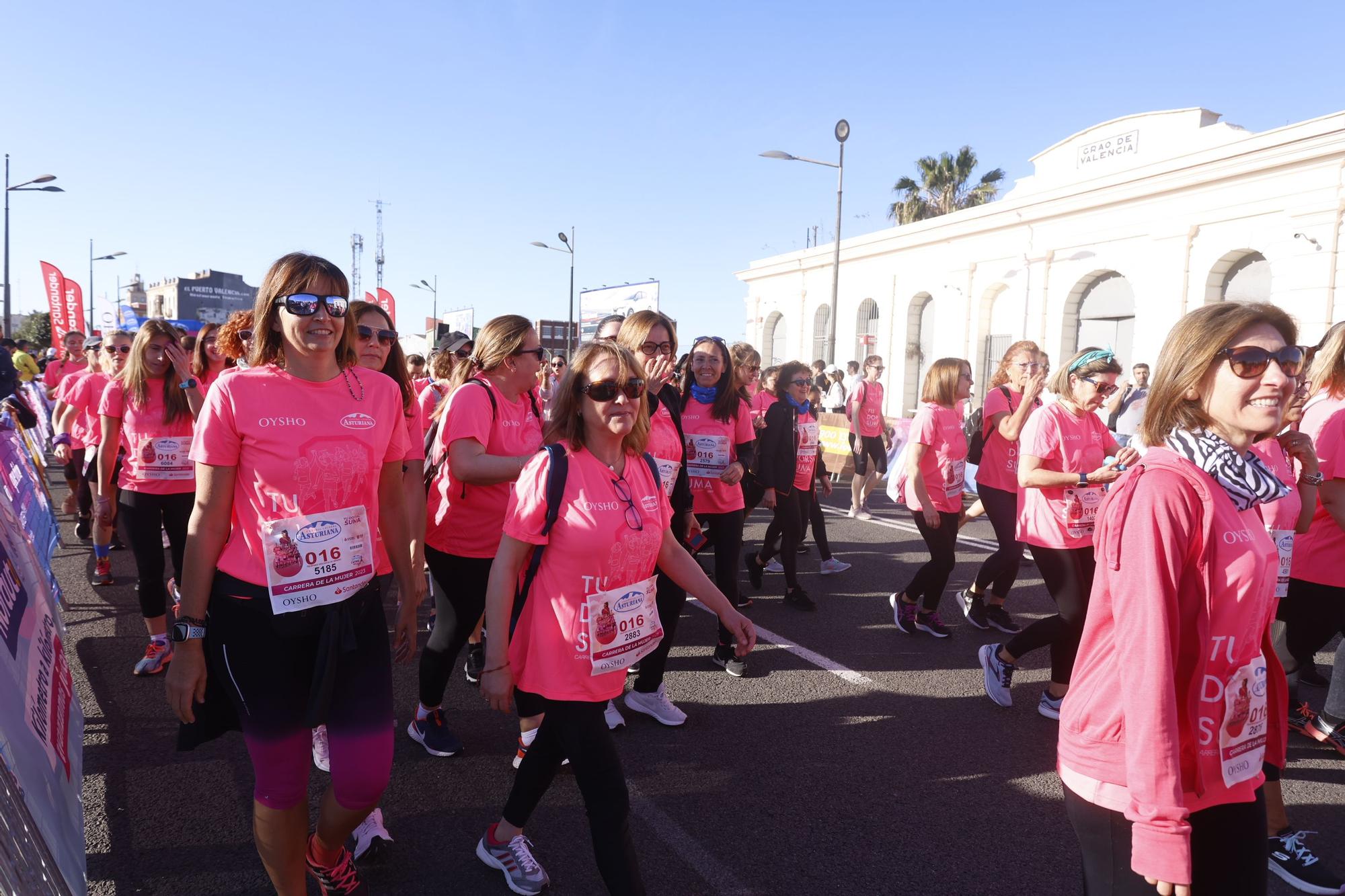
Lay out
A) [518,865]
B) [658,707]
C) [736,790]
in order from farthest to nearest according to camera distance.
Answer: [658,707] → [736,790] → [518,865]

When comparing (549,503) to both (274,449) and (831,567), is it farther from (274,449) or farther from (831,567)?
(831,567)

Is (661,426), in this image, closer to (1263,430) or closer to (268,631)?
(268,631)

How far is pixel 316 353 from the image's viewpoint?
8.01 ft

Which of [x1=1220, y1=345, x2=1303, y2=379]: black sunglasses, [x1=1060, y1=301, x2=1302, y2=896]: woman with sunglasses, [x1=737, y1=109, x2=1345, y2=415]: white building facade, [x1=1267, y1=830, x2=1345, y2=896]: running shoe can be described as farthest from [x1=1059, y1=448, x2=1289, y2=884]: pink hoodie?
[x1=737, y1=109, x2=1345, y2=415]: white building facade

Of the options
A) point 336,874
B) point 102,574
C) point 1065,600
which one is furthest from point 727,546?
point 102,574

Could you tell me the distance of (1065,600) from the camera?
428 cm

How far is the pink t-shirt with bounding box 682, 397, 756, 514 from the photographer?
5.09 metres

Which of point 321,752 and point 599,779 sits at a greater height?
point 599,779

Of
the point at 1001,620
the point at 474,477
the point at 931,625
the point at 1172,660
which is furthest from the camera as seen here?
the point at 1001,620

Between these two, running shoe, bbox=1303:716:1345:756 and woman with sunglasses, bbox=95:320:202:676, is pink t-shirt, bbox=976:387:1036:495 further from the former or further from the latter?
woman with sunglasses, bbox=95:320:202:676

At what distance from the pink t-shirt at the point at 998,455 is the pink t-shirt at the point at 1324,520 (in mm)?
1801

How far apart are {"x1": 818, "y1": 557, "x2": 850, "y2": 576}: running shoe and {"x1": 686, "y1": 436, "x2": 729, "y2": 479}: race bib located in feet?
9.93

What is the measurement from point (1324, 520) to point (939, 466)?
7.26ft

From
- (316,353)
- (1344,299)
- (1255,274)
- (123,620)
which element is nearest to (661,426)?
(316,353)
